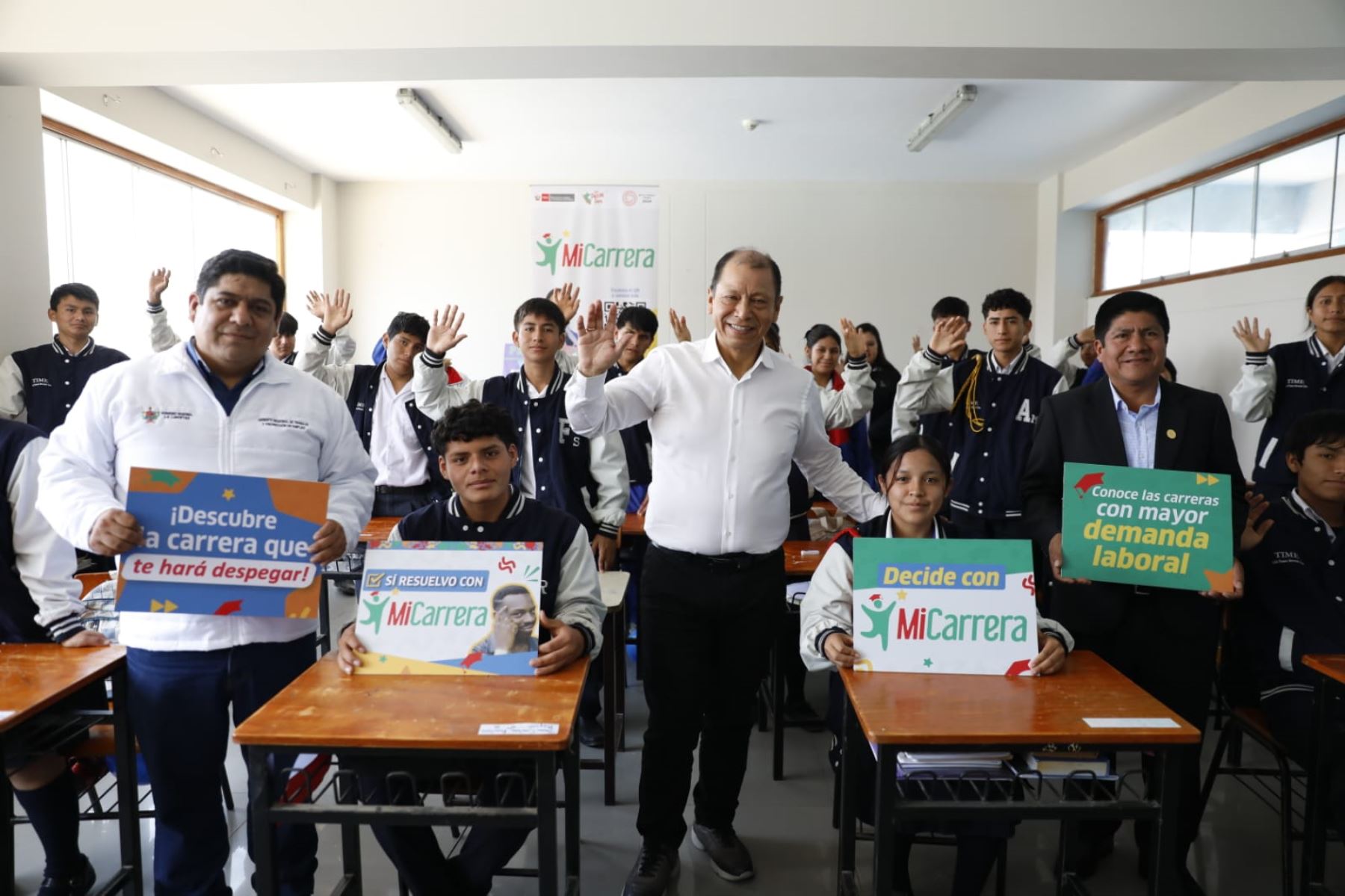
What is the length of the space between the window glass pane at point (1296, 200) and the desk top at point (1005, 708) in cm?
457

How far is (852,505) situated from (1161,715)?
2.96 feet

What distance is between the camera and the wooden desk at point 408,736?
4.65 feet

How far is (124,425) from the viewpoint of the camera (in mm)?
1737

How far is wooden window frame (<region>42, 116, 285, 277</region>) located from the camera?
16.1 feet

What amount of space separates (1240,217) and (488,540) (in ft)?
19.5

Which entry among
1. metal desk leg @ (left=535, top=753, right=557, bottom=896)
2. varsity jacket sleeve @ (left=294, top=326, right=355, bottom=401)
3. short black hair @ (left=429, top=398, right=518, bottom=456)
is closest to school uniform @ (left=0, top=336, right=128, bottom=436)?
varsity jacket sleeve @ (left=294, top=326, right=355, bottom=401)

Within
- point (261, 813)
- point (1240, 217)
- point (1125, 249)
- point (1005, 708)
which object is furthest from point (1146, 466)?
point (1125, 249)

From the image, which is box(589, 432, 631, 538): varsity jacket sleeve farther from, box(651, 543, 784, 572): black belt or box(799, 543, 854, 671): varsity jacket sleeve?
box(799, 543, 854, 671): varsity jacket sleeve

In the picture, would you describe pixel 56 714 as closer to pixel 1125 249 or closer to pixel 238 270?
pixel 238 270

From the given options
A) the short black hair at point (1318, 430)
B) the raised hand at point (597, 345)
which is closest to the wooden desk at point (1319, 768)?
the short black hair at point (1318, 430)

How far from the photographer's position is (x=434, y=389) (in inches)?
139

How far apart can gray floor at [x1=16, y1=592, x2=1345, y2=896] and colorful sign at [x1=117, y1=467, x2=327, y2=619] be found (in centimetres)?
106

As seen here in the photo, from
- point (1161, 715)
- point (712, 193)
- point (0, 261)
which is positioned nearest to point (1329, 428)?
point (1161, 715)

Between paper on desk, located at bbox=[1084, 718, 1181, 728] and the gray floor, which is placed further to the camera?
the gray floor
